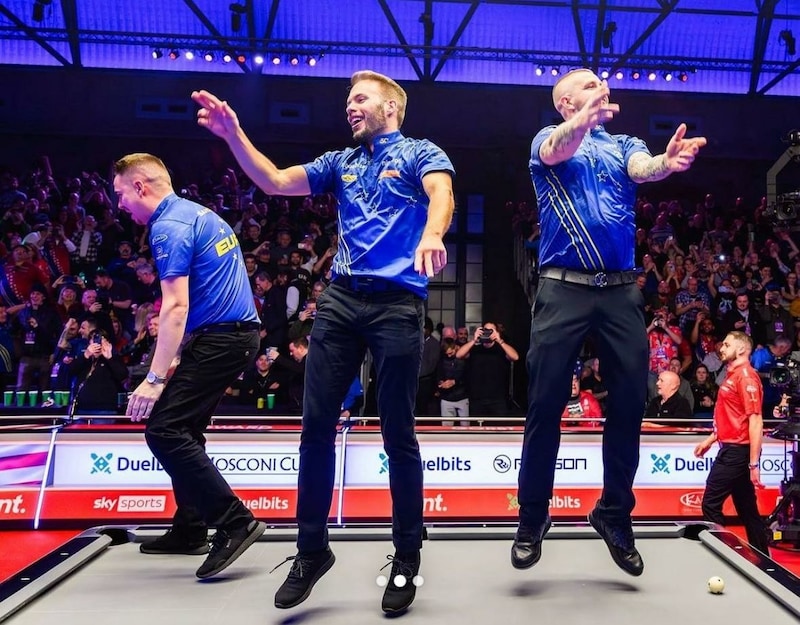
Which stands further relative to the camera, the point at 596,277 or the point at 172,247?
the point at 172,247

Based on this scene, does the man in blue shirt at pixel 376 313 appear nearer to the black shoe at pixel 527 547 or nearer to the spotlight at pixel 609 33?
the black shoe at pixel 527 547

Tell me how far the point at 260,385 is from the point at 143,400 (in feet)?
17.3

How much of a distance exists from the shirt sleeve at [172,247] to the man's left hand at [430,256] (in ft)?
3.84

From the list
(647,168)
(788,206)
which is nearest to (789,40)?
(788,206)

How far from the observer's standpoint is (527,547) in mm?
2830

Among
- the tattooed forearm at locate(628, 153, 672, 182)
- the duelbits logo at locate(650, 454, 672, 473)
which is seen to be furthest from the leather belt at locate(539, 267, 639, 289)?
the duelbits logo at locate(650, 454, 672, 473)

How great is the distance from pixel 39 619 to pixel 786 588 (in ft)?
8.68

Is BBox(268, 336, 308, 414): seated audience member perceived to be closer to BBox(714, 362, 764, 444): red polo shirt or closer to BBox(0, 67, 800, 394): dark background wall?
BBox(714, 362, 764, 444): red polo shirt

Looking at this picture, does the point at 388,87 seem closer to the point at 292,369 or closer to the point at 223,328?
→ the point at 223,328

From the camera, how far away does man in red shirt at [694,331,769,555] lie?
5074 millimetres

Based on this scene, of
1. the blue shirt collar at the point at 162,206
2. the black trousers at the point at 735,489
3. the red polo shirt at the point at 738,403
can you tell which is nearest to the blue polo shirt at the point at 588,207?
the blue shirt collar at the point at 162,206

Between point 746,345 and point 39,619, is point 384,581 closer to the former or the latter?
point 39,619

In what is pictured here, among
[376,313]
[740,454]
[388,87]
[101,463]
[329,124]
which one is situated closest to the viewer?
[376,313]

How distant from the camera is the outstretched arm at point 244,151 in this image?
2.77 meters
